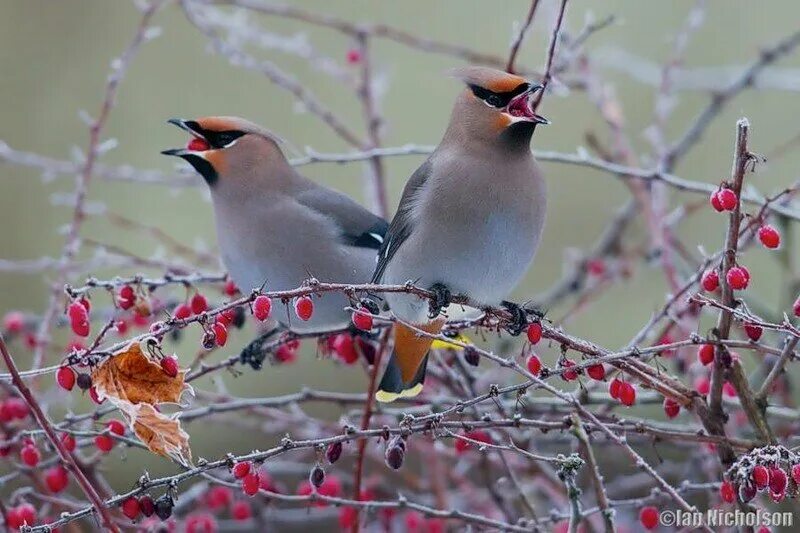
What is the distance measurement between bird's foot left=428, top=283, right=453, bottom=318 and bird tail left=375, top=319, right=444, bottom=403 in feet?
0.17

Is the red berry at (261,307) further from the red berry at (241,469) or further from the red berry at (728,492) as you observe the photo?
the red berry at (728,492)

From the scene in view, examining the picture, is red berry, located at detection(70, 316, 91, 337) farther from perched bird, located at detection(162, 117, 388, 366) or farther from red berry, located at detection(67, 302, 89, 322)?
perched bird, located at detection(162, 117, 388, 366)

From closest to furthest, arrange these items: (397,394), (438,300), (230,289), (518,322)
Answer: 1. (518,322)
2. (438,300)
3. (397,394)
4. (230,289)

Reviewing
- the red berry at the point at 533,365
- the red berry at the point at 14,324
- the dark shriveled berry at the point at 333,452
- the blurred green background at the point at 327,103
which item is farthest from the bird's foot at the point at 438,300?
the blurred green background at the point at 327,103

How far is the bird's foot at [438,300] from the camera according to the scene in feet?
8.30

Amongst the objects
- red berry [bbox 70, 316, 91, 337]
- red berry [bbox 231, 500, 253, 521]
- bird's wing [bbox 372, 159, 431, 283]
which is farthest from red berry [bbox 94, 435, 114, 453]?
bird's wing [bbox 372, 159, 431, 283]

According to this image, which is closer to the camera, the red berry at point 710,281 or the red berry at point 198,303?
the red berry at point 710,281

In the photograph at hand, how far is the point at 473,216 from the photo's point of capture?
8.68 ft

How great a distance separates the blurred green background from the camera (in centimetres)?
522

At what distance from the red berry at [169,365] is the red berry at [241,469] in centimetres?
17

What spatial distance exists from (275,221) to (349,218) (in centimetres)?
20

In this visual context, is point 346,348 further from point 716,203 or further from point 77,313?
Answer: point 716,203

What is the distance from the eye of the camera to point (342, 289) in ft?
6.10

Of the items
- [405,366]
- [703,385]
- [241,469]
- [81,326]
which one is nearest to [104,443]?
[81,326]
